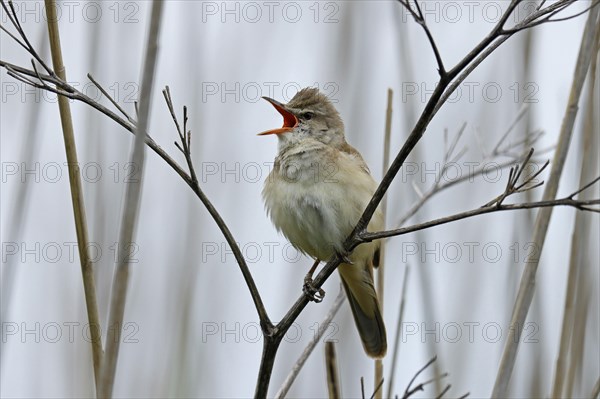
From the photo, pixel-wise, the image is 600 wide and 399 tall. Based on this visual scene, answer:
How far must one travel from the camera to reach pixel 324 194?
3318 mm

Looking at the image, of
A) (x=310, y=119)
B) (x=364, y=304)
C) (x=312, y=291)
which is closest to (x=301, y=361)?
(x=312, y=291)

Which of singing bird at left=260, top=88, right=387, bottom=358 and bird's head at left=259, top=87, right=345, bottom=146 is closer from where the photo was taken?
singing bird at left=260, top=88, right=387, bottom=358

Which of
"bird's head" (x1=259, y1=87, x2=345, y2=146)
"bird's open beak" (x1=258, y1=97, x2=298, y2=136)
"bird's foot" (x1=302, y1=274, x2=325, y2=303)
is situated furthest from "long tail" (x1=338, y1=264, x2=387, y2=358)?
"bird's open beak" (x1=258, y1=97, x2=298, y2=136)

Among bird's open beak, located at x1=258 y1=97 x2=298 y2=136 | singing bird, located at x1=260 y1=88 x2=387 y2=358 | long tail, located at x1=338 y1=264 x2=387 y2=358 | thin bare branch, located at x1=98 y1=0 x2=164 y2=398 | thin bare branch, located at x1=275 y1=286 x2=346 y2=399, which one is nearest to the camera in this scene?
thin bare branch, located at x1=98 y1=0 x2=164 y2=398

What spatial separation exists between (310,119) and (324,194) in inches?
24.3

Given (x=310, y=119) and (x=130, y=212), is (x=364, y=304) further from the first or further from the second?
(x=130, y=212)

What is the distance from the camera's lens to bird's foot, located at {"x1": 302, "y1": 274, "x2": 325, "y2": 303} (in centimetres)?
230

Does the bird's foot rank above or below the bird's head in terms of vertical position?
below

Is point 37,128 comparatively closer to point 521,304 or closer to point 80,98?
point 80,98

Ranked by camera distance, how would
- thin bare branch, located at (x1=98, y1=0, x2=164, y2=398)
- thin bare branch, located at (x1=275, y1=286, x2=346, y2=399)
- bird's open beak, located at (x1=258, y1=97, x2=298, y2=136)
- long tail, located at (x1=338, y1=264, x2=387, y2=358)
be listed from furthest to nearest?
1. bird's open beak, located at (x1=258, y1=97, x2=298, y2=136)
2. long tail, located at (x1=338, y1=264, x2=387, y2=358)
3. thin bare branch, located at (x1=275, y1=286, x2=346, y2=399)
4. thin bare branch, located at (x1=98, y1=0, x2=164, y2=398)

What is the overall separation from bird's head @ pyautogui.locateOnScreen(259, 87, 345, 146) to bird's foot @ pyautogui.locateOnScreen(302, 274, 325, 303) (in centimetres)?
76

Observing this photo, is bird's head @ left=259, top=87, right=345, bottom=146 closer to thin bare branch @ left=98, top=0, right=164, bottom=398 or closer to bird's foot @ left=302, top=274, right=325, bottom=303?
bird's foot @ left=302, top=274, right=325, bottom=303

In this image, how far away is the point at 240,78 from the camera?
3814 millimetres

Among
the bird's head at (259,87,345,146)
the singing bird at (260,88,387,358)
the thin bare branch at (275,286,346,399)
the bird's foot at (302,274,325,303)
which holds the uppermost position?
the bird's head at (259,87,345,146)
